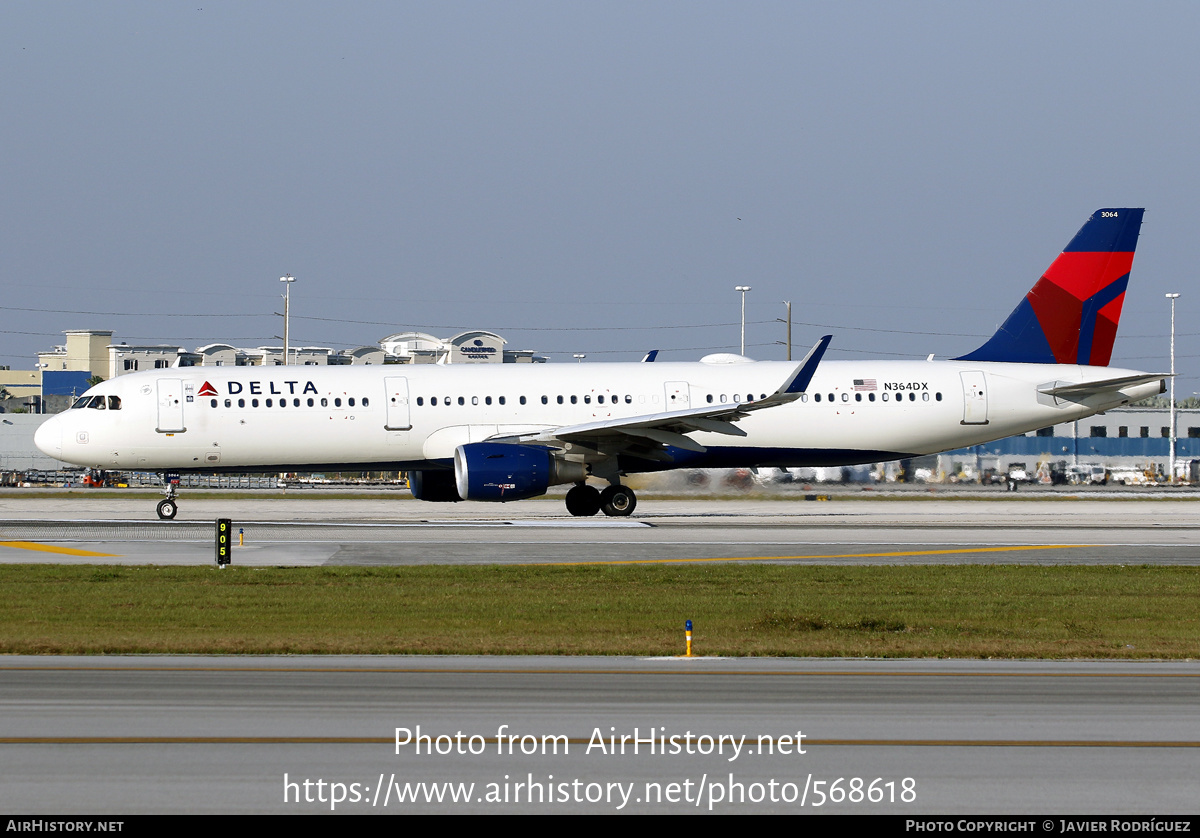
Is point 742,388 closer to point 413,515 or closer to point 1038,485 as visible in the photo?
point 413,515

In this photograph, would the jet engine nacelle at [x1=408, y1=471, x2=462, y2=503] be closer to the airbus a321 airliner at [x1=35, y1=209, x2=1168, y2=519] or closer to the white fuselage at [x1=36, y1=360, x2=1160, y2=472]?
the airbus a321 airliner at [x1=35, y1=209, x2=1168, y2=519]

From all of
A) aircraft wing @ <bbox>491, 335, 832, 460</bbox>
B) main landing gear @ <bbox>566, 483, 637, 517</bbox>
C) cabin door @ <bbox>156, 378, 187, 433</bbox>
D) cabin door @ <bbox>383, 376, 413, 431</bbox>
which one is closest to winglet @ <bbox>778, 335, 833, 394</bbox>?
aircraft wing @ <bbox>491, 335, 832, 460</bbox>

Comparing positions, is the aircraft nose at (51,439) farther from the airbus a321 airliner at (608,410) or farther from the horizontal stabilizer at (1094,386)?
the horizontal stabilizer at (1094,386)

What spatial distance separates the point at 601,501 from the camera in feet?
113

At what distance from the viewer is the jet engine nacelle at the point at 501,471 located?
30578mm

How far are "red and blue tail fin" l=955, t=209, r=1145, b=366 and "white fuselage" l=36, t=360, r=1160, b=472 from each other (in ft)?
2.05

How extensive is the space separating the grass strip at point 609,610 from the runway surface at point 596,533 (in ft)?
7.48

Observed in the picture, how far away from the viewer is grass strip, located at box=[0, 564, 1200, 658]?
1381 cm

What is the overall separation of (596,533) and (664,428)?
184 inches

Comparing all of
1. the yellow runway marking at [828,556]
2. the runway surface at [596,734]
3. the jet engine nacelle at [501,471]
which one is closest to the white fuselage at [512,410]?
Result: the jet engine nacelle at [501,471]

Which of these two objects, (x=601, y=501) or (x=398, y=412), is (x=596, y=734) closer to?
(x=398, y=412)

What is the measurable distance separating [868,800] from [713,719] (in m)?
2.32
